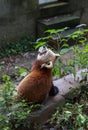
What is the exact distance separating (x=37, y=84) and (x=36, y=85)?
2cm

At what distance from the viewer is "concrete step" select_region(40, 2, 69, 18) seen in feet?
27.0

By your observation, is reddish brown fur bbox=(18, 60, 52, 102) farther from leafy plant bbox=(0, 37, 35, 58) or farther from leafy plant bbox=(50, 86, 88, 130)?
leafy plant bbox=(0, 37, 35, 58)

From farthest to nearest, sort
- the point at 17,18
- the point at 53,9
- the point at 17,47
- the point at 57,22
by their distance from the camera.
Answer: the point at 53,9 → the point at 57,22 → the point at 17,18 → the point at 17,47

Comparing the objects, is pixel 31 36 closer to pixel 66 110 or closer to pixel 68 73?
pixel 68 73

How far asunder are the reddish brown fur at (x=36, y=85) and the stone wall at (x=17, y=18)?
4107 millimetres

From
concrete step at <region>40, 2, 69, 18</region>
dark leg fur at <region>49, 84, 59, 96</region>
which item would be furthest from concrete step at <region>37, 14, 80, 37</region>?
dark leg fur at <region>49, 84, 59, 96</region>

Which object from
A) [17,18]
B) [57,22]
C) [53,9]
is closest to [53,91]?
[17,18]

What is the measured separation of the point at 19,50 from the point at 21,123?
4257 millimetres

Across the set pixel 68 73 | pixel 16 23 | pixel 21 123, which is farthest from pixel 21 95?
pixel 16 23

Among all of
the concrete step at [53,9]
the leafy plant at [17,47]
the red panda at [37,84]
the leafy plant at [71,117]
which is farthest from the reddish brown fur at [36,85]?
the concrete step at [53,9]

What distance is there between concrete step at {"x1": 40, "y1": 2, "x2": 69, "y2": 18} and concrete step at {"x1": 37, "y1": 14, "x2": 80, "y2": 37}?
0.41 ft

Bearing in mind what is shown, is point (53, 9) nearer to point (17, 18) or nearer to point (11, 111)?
point (17, 18)

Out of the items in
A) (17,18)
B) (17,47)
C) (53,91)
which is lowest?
(17,47)

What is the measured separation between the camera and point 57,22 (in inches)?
318
